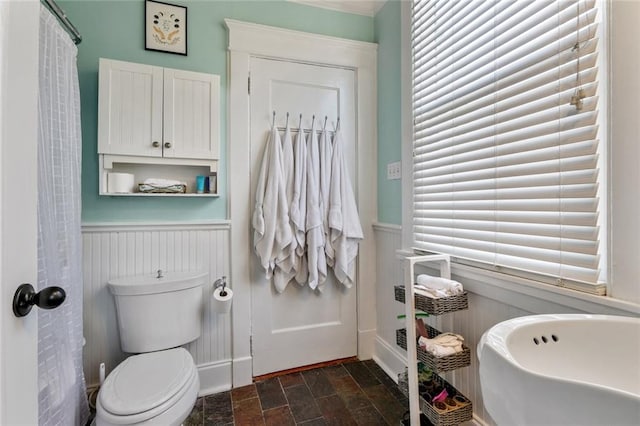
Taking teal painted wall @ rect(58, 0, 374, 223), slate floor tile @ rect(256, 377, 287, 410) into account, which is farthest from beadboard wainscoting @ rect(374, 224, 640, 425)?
teal painted wall @ rect(58, 0, 374, 223)

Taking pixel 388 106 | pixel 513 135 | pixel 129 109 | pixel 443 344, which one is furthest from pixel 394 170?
pixel 129 109

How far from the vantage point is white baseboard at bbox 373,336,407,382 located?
1912mm

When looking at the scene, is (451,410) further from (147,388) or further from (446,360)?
(147,388)

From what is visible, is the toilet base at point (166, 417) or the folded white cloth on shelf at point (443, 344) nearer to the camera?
the toilet base at point (166, 417)

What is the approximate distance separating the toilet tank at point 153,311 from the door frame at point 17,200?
981 mm

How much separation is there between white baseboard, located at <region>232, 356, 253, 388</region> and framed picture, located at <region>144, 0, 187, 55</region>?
6.53ft

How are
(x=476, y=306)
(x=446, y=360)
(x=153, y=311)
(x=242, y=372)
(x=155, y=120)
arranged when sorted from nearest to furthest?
1. (x=446, y=360)
2. (x=476, y=306)
3. (x=153, y=311)
4. (x=155, y=120)
5. (x=242, y=372)

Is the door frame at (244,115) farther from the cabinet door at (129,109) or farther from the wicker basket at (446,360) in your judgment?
the wicker basket at (446,360)

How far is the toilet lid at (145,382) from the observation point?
1135 millimetres

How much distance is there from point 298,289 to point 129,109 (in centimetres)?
152

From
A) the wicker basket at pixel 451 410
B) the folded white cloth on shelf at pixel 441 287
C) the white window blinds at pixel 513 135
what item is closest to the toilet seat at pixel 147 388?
the wicker basket at pixel 451 410

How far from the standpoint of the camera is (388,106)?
2082 millimetres

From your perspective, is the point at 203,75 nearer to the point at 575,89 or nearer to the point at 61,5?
the point at 61,5

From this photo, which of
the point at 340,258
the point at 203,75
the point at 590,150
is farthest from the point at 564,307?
the point at 203,75
